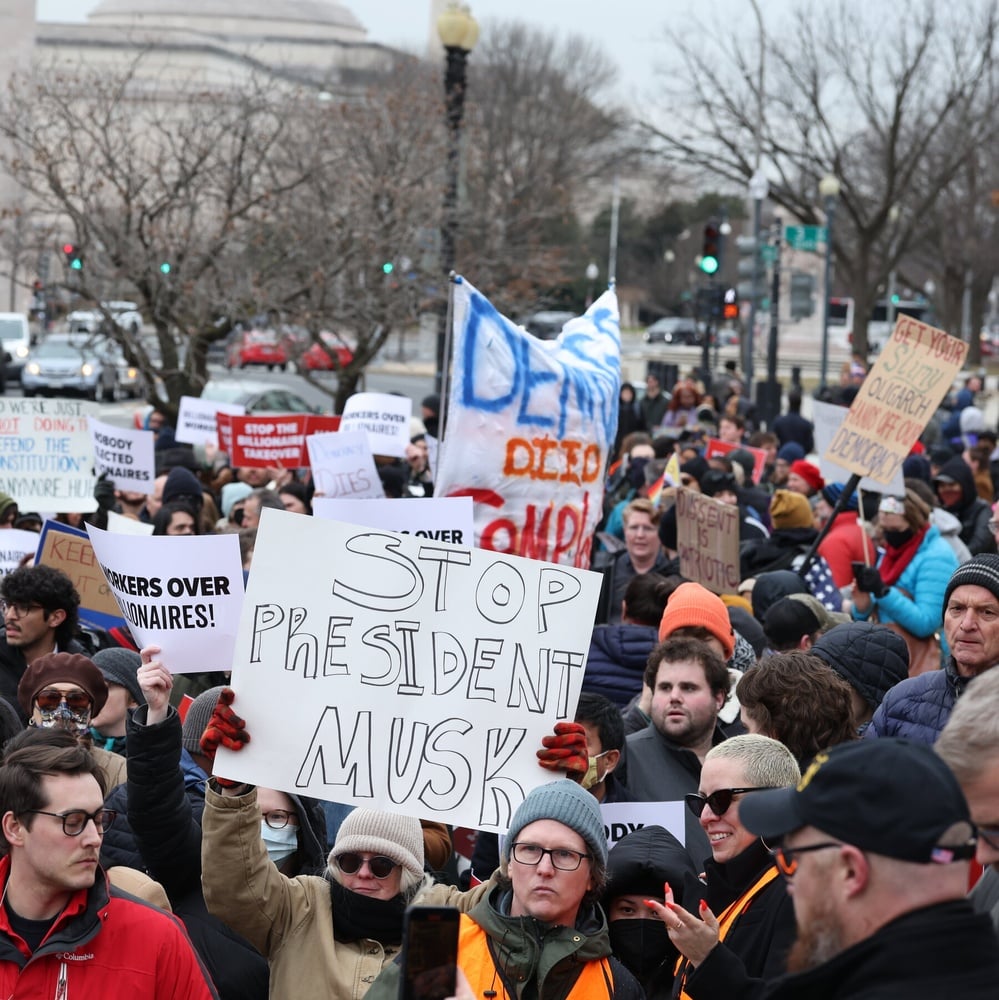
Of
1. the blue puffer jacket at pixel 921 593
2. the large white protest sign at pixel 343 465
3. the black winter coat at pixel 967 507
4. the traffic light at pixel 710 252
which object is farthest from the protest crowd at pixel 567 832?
the traffic light at pixel 710 252

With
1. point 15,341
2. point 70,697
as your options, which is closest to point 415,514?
point 70,697

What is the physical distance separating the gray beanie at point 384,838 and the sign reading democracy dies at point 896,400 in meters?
5.14

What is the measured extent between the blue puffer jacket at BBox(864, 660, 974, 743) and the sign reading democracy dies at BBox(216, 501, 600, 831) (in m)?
1.19

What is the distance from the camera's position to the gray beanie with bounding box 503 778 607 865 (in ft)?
12.6

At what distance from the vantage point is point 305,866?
4.57 metres

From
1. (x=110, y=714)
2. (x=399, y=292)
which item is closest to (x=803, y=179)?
(x=399, y=292)

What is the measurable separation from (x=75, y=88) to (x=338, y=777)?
1802 cm

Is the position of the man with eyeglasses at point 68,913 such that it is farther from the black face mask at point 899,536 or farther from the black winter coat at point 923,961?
the black face mask at point 899,536

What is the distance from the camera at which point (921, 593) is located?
26.8 feet

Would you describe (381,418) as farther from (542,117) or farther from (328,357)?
(542,117)

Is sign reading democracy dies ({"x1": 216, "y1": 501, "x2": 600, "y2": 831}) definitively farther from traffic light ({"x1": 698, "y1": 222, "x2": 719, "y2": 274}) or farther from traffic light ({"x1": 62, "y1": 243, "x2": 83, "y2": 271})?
traffic light ({"x1": 698, "y1": 222, "x2": 719, "y2": 274})

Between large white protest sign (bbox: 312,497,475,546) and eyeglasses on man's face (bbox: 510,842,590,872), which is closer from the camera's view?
eyeglasses on man's face (bbox: 510,842,590,872)

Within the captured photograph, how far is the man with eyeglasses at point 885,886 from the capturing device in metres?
2.34

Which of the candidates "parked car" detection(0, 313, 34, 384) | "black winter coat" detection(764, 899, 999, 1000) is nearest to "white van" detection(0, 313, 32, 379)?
"parked car" detection(0, 313, 34, 384)
